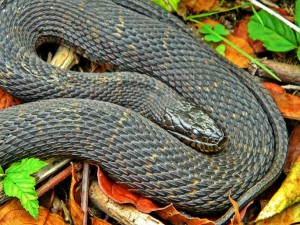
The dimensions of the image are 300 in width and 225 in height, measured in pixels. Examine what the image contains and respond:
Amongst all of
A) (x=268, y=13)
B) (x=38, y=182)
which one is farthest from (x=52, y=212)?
(x=268, y=13)

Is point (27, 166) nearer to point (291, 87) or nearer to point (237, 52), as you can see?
point (237, 52)

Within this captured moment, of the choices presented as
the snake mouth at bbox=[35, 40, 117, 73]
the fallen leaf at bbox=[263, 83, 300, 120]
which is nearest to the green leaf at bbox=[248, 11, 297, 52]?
the fallen leaf at bbox=[263, 83, 300, 120]

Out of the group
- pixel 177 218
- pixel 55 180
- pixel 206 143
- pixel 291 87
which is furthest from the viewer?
pixel 291 87

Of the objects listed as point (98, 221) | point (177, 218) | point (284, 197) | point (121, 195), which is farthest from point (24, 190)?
point (284, 197)

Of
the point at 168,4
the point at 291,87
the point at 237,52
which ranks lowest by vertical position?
the point at 291,87

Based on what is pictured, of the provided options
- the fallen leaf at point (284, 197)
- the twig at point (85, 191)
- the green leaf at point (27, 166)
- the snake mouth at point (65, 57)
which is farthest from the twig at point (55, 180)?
the fallen leaf at point (284, 197)

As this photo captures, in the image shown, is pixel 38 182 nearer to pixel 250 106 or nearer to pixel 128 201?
pixel 128 201
